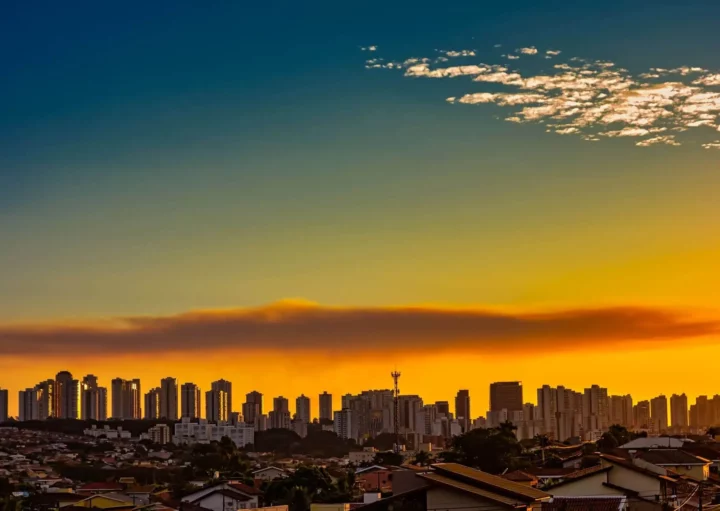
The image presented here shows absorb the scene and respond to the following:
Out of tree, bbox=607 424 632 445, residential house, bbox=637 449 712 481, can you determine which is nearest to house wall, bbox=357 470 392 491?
tree, bbox=607 424 632 445

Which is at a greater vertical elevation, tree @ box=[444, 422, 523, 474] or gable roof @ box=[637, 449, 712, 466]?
gable roof @ box=[637, 449, 712, 466]

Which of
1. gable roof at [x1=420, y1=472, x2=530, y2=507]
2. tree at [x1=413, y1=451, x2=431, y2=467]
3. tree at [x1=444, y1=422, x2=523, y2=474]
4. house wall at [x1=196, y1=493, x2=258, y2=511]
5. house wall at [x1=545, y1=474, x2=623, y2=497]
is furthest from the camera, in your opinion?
tree at [x1=413, y1=451, x2=431, y2=467]

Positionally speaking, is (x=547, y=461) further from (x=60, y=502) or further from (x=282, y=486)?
(x=60, y=502)

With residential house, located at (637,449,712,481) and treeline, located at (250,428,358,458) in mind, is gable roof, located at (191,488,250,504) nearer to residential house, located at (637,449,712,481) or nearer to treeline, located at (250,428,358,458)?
residential house, located at (637,449,712,481)

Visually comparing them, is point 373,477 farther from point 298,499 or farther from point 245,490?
point 298,499

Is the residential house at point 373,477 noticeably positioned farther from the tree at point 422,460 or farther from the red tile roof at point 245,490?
the red tile roof at point 245,490

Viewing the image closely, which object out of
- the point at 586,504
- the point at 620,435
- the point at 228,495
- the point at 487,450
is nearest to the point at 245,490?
the point at 228,495
